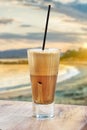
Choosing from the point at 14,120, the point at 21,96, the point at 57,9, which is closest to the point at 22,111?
the point at 14,120

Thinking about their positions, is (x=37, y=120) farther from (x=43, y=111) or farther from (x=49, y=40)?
(x=49, y=40)

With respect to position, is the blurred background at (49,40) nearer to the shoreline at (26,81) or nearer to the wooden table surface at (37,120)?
the shoreline at (26,81)

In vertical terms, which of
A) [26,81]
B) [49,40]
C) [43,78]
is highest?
[43,78]

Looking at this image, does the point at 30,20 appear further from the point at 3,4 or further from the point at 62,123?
the point at 62,123

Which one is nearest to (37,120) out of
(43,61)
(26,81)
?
(43,61)

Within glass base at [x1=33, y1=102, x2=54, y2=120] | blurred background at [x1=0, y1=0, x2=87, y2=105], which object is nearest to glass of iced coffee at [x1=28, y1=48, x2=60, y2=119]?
glass base at [x1=33, y1=102, x2=54, y2=120]
